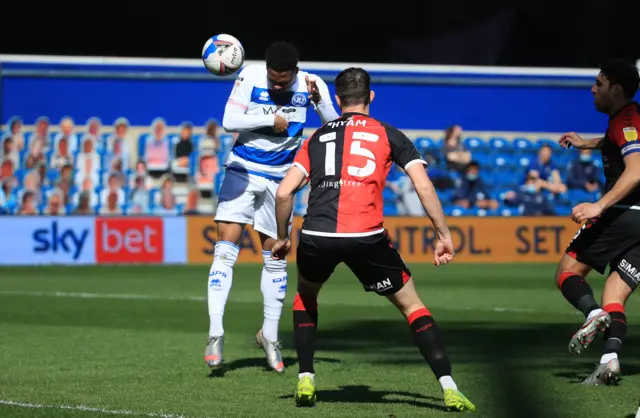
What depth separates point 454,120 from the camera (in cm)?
2566

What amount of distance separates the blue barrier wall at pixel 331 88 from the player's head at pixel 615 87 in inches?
669

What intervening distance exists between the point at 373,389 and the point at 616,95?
2.33 m

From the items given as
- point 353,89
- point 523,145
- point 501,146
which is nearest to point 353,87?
point 353,89

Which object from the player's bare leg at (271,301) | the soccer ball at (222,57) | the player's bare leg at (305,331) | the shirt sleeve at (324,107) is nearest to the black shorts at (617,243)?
the shirt sleeve at (324,107)

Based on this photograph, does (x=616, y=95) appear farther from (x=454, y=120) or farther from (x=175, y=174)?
(x=454, y=120)

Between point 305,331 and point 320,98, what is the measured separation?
2.09 m

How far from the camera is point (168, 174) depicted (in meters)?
22.6

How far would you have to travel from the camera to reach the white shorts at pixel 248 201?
828cm

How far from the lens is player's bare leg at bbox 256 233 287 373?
26.7 ft

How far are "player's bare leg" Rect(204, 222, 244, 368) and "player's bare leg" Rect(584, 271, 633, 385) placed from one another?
7.69ft

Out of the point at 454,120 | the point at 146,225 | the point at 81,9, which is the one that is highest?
the point at 81,9

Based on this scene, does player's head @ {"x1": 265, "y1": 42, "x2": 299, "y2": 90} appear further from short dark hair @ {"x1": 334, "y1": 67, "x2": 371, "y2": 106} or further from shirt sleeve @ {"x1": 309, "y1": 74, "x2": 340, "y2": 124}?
short dark hair @ {"x1": 334, "y1": 67, "x2": 371, "y2": 106}

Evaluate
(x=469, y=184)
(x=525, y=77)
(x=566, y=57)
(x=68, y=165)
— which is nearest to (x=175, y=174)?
(x=68, y=165)

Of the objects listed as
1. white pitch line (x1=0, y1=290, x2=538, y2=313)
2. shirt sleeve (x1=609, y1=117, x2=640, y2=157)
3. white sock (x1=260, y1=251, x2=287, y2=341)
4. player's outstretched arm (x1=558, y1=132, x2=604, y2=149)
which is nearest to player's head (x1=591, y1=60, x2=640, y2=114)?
shirt sleeve (x1=609, y1=117, x2=640, y2=157)
